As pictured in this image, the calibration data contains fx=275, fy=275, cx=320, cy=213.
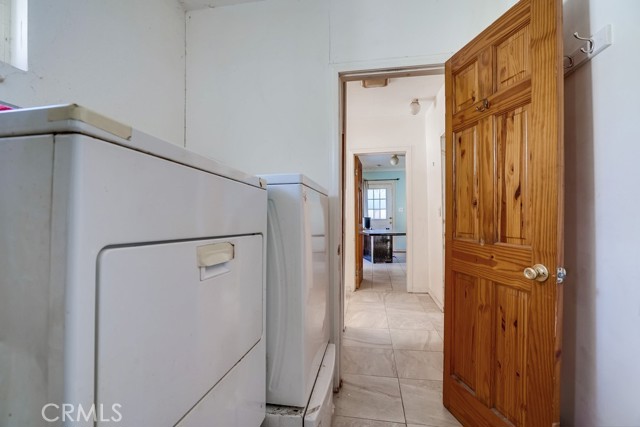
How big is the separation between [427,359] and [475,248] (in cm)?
120

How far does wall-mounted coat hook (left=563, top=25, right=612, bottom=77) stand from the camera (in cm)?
99

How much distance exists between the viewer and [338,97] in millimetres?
1831

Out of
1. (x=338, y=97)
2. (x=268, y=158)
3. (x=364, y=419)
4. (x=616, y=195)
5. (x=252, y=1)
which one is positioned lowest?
(x=364, y=419)

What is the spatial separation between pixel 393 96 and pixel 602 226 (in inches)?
113

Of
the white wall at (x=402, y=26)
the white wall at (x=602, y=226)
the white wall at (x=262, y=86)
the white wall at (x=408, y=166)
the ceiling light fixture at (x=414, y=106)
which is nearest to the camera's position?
the white wall at (x=602, y=226)

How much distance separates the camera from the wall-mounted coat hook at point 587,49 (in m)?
0.99

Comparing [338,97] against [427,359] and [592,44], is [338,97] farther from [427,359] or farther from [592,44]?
[427,359]

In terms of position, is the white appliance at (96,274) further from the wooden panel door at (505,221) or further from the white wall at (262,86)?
the white wall at (262,86)

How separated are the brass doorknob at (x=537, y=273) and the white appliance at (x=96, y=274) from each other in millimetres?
1208

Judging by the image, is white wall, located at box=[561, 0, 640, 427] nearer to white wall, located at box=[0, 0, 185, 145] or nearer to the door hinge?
the door hinge

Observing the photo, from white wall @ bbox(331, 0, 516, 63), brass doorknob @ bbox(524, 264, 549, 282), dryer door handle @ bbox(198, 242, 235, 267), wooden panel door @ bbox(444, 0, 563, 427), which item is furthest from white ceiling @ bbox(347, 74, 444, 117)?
dryer door handle @ bbox(198, 242, 235, 267)

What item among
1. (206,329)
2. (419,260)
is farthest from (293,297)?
(419,260)

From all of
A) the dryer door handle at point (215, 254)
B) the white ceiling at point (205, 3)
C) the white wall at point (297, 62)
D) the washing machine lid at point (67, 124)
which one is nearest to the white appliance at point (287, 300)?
the dryer door handle at point (215, 254)

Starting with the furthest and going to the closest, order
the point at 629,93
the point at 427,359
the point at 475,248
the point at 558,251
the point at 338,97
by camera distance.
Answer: the point at 427,359 < the point at 338,97 < the point at 475,248 < the point at 558,251 < the point at 629,93
